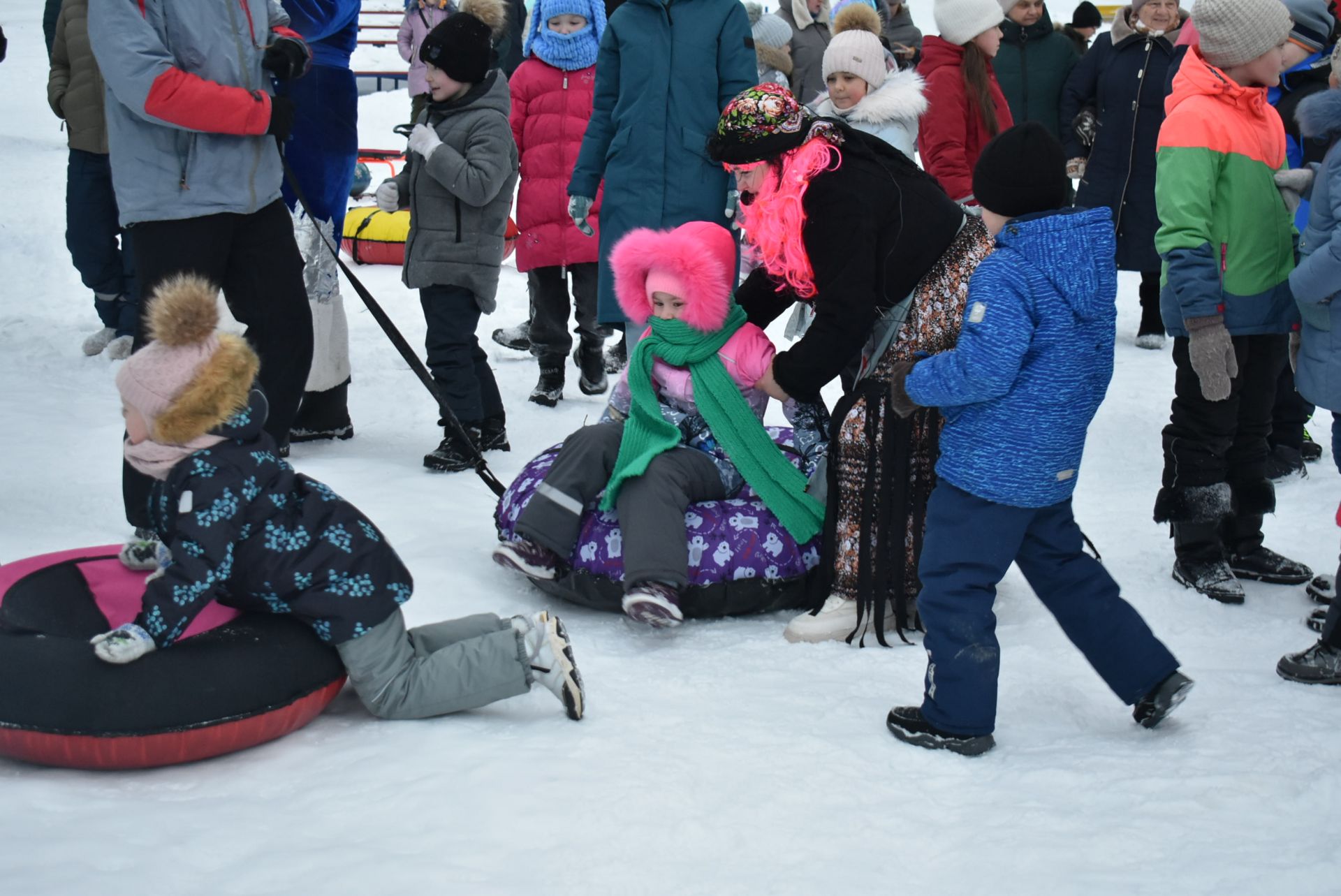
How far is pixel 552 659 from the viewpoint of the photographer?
2857 mm

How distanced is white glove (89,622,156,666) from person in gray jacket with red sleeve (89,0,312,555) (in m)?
1.07

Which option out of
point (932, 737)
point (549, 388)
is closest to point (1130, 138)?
point (549, 388)

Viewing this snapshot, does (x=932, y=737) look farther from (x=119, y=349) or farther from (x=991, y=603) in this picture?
(x=119, y=349)

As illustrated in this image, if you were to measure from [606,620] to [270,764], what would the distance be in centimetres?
125

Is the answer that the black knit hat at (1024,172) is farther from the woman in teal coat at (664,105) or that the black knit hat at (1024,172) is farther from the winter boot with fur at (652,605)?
the woman in teal coat at (664,105)

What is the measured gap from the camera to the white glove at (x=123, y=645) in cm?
250

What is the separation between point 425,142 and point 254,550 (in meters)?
2.62

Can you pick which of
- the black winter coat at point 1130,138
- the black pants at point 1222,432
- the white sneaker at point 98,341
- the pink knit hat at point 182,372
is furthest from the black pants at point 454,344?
the black winter coat at point 1130,138

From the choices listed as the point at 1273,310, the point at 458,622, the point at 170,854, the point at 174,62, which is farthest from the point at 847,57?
the point at 170,854

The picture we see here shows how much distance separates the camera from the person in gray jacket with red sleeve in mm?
3574

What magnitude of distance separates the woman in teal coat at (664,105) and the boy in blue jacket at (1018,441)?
2360 mm

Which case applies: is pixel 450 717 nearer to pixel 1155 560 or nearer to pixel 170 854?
pixel 170 854

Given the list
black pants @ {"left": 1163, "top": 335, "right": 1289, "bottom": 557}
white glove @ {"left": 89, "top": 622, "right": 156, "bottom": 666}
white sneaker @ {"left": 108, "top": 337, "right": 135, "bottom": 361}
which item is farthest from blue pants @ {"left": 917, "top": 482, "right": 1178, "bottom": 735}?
white sneaker @ {"left": 108, "top": 337, "right": 135, "bottom": 361}

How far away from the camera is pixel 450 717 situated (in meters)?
2.87
